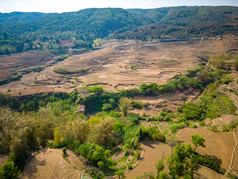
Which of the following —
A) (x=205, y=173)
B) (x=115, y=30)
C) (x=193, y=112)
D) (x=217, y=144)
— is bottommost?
(x=193, y=112)

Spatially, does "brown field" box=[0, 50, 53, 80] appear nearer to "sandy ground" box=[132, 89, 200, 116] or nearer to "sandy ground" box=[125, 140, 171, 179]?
"sandy ground" box=[132, 89, 200, 116]

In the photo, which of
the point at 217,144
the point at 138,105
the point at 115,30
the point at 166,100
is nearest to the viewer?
the point at 217,144

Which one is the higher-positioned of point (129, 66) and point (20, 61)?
point (20, 61)

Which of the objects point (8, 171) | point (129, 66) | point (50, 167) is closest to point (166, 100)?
point (129, 66)

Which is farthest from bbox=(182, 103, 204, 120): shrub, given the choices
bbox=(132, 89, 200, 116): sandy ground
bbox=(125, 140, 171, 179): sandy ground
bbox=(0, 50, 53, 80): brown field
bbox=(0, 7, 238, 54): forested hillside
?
bbox=(0, 7, 238, 54): forested hillside

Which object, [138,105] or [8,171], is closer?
[8,171]

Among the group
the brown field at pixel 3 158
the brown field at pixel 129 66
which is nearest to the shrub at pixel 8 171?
the brown field at pixel 3 158

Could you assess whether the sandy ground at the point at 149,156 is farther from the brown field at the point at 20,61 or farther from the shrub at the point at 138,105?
the brown field at the point at 20,61

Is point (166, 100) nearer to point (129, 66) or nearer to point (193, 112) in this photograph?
point (193, 112)
